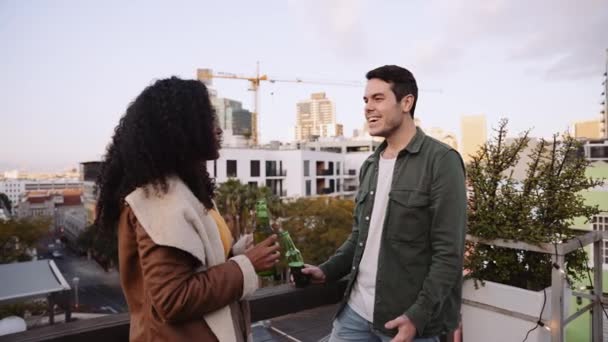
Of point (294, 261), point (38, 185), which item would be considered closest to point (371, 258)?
point (294, 261)

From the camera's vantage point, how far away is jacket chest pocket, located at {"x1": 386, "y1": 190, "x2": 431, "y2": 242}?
1.58 metres

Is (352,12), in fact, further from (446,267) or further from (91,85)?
(91,85)

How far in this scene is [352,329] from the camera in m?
1.80

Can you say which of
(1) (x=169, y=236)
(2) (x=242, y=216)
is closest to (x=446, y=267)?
(1) (x=169, y=236)

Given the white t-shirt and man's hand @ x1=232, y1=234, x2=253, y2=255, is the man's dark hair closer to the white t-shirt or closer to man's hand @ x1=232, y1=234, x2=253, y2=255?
the white t-shirt

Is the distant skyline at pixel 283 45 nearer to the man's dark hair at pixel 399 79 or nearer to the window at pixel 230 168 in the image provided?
the man's dark hair at pixel 399 79

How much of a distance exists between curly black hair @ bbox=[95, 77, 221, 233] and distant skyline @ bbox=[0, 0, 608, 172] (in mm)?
91

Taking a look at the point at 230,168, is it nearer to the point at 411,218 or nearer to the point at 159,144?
the point at 411,218

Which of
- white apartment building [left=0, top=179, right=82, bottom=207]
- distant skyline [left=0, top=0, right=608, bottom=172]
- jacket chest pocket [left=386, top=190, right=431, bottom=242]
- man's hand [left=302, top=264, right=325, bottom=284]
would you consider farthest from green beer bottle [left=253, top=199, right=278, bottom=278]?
white apartment building [left=0, top=179, right=82, bottom=207]

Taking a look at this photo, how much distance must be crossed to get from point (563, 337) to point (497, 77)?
1196 inches

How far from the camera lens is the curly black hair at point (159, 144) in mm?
1121

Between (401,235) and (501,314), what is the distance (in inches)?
57.9

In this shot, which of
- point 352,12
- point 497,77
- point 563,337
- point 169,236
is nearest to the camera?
point 169,236

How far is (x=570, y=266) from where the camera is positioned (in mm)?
2574
